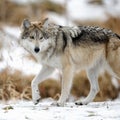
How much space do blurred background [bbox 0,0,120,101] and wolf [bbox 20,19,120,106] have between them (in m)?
1.84

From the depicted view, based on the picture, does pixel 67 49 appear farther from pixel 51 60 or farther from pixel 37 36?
pixel 37 36

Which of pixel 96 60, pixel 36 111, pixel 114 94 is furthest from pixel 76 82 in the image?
pixel 36 111

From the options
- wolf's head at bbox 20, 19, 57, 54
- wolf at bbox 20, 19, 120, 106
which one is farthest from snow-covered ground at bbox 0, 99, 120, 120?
wolf's head at bbox 20, 19, 57, 54

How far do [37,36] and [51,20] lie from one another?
9.72 metres

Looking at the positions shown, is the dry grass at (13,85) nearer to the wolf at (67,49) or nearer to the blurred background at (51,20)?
the blurred background at (51,20)

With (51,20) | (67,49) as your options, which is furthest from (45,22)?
(51,20)

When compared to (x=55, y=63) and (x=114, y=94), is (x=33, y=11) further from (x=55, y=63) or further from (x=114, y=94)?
(x=55, y=63)

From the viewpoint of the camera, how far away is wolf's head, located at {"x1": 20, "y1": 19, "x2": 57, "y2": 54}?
7277 millimetres

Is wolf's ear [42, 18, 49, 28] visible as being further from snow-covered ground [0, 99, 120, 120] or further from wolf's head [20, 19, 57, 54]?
snow-covered ground [0, 99, 120, 120]

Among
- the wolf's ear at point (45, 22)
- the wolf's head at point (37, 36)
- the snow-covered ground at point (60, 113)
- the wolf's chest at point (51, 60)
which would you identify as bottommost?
the snow-covered ground at point (60, 113)

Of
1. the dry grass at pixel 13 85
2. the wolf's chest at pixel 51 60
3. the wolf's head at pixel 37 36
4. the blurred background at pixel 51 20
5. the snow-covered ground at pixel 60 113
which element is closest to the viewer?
the snow-covered ground at pixel 60 113

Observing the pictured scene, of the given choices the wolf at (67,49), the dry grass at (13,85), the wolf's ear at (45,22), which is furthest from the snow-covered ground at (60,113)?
the dry grass at (13,85)

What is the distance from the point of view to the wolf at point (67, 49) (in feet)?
24.2

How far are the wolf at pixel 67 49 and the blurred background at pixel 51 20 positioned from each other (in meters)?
1.84
